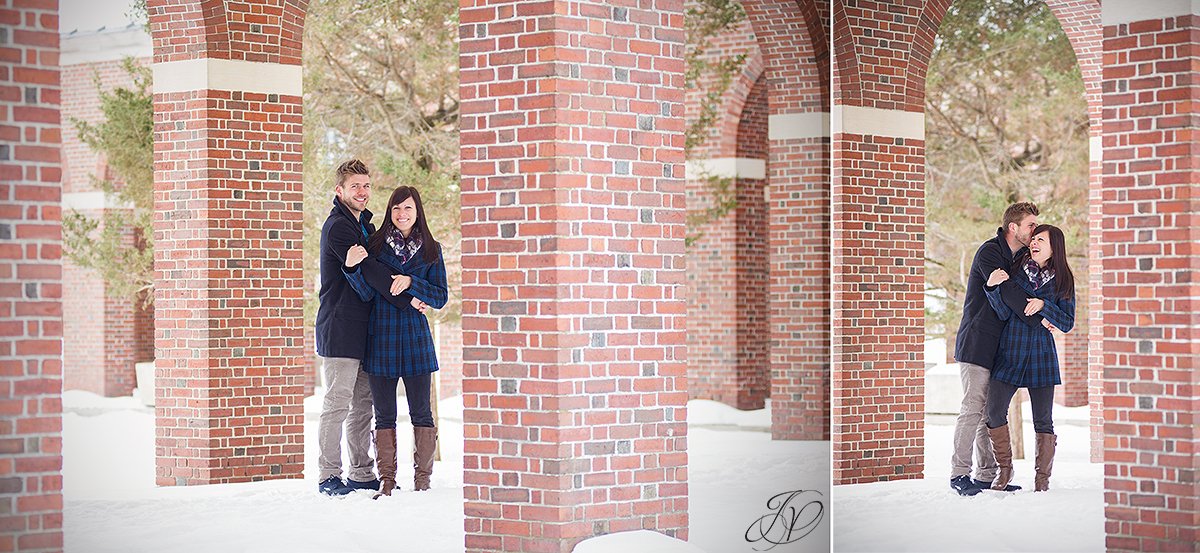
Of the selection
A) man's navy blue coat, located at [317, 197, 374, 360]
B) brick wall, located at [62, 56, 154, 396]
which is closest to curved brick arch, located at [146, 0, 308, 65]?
man's navy blue coat, located at [317, 197, 374, 360]

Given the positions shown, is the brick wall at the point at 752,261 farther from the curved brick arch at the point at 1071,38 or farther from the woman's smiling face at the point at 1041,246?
the woman's smiling face at the point at 1041,246

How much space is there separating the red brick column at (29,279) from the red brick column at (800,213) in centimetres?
804

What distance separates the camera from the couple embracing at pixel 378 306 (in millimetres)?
8070

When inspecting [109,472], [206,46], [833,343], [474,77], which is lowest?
[109,472]

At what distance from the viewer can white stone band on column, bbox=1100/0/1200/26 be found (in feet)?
23.9

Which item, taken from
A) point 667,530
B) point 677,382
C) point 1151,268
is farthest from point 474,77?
point 1151,268

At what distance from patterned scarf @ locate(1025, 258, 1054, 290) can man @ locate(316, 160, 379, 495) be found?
15.5 feet

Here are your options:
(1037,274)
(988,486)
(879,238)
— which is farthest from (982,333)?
(879,238)

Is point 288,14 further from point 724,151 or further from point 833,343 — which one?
point 724,151

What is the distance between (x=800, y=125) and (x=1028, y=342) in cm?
400

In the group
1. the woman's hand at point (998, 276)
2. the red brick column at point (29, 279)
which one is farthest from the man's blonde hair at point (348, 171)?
the woman's hand at point (998, 276)

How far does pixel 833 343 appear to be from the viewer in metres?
11.0

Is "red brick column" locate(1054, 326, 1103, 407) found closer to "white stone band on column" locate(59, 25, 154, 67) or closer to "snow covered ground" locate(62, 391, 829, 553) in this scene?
"snow covered ground" locate(62, 391, 829, 553)

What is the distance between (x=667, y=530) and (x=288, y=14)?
541cm
